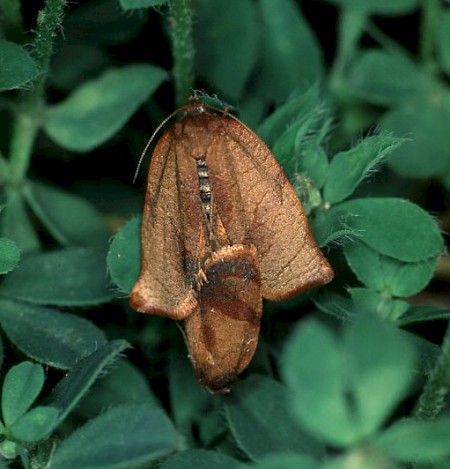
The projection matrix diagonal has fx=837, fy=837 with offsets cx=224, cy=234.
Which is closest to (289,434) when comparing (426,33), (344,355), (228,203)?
(228,203)

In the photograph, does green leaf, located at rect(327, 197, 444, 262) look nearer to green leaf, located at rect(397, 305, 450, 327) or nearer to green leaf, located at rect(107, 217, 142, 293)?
green leaf, located at rect(397, 305, 450, 327)

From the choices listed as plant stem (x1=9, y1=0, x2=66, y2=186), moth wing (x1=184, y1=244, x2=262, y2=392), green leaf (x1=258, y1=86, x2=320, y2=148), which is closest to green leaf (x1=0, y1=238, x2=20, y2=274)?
moth wing (x1=184, y1=244, x2=262, y2=392)

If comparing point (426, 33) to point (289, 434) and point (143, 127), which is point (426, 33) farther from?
point (289, 434)

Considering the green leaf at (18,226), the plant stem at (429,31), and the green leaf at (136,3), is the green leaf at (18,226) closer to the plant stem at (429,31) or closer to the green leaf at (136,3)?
Result: the green leaf at (136,3)

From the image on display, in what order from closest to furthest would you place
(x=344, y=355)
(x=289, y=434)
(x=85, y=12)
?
1. (x=344, y=355)
2. (x=289, y=434)
3. (x=85, y=12)

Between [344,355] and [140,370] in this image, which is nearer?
[344,355]

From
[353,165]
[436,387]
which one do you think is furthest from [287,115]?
[436,387]
